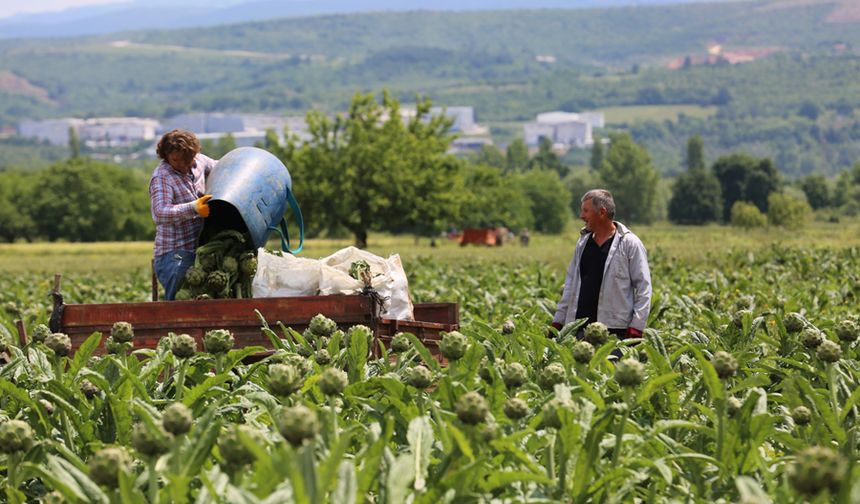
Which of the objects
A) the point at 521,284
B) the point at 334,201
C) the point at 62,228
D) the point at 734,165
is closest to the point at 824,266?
the point at 521,284

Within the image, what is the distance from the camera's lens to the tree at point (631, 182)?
156 m

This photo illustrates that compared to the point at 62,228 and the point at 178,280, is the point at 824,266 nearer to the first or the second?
the point at 178,280

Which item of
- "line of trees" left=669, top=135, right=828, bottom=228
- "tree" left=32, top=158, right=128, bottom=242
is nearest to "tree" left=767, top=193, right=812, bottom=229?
"line of trees" left=669, top=135, right=828, bottom=228

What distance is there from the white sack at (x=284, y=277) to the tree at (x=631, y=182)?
146099mm

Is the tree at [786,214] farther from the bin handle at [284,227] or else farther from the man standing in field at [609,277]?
the man standing in field at [609,277]

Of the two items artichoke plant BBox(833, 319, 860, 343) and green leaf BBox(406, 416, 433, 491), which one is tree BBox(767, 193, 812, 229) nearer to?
artichoke plant BBox(833, 319, 860, 343)

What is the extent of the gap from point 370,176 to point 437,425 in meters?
59.9

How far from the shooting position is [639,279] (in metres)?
9.30

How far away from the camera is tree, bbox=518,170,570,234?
150125 millimetres

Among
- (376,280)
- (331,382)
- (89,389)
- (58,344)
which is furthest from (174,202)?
(331,382)

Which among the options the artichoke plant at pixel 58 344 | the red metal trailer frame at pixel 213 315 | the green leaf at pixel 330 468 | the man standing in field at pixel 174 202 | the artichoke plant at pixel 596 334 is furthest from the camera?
the man standing in field at pixel 174 202

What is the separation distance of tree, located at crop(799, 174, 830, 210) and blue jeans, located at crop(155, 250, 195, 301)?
5826 inches

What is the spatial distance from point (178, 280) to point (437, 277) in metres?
12.3

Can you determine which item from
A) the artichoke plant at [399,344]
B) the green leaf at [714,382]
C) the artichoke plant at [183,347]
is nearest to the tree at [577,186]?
the artichoke plant at [399,344]
